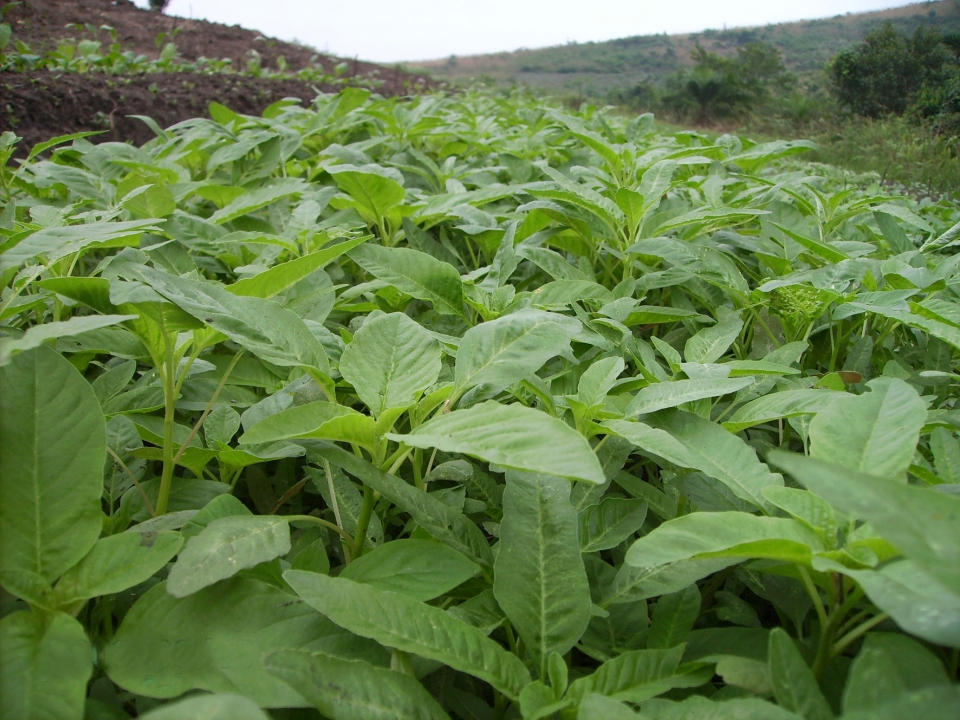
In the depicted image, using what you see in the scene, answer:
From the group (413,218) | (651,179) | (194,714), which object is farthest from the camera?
(413,218)

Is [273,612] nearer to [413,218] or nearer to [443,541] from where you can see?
[443,541]

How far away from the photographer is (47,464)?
58cm

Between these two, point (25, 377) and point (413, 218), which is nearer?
point (25, 377)

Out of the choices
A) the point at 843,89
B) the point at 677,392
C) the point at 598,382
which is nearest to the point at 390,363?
the point at 598,382

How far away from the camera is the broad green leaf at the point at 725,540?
0.50 metres

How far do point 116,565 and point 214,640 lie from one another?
0.13m

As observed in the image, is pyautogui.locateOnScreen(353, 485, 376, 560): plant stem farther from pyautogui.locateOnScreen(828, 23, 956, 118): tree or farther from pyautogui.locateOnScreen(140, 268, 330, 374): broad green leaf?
pyautogui.locateOnScreen(828, 23, 956, 118): tree

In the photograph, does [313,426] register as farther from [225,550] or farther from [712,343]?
[712,343]

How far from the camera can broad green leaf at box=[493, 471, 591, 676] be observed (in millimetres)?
588

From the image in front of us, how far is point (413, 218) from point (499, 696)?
1.04 m

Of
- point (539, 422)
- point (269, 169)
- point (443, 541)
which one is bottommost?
point (443, 541)

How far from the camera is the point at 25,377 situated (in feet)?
1.96

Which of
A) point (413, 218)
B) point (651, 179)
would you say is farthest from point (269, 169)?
point (651, 179)

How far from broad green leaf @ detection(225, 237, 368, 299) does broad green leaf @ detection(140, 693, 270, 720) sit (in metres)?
0.54
